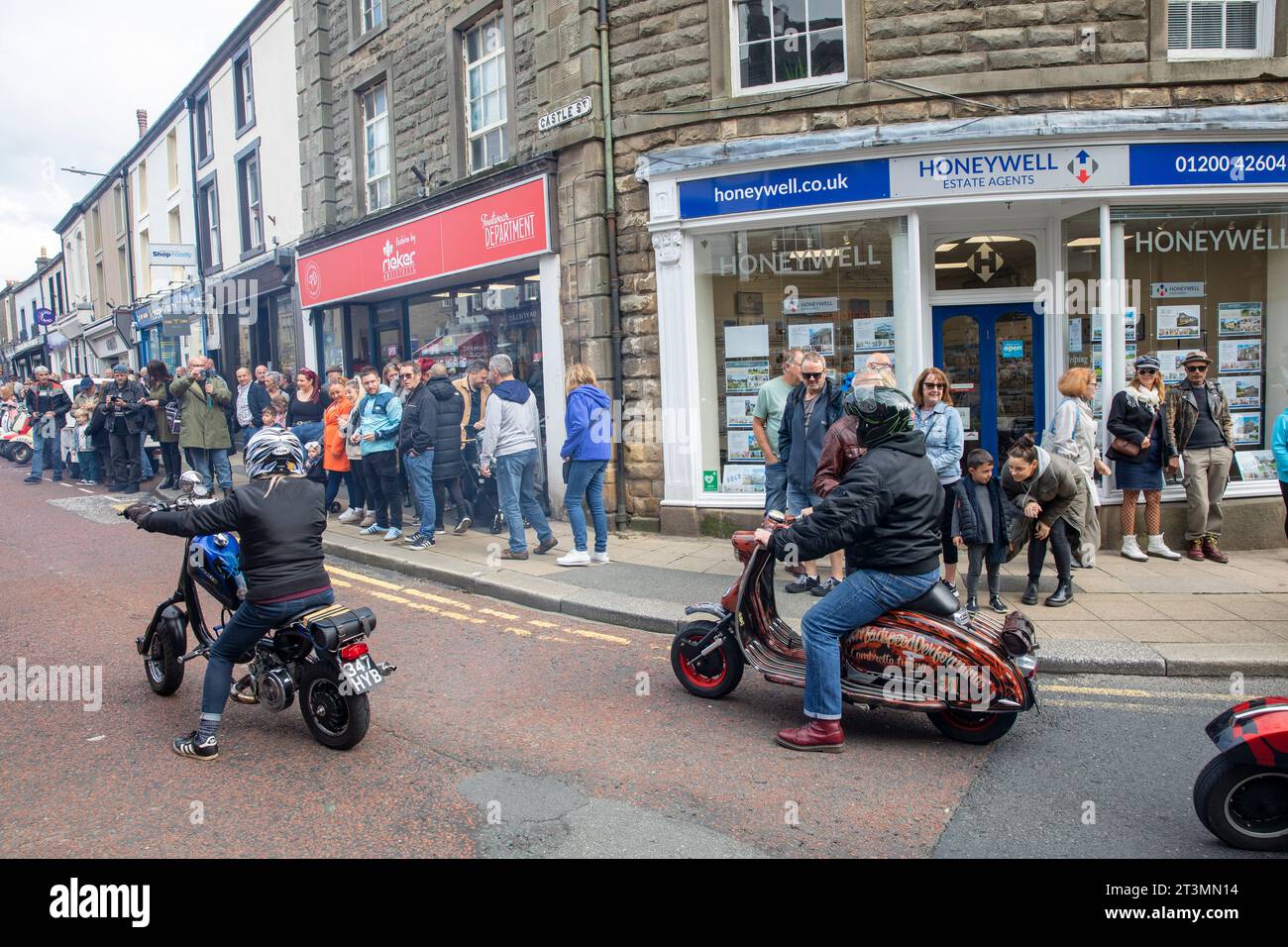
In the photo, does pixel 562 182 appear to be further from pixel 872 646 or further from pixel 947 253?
pixel 872 646

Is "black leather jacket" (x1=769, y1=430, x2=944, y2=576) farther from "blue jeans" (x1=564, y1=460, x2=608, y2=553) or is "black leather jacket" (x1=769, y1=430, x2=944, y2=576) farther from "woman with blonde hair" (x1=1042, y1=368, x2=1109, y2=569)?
"blue jeans" (x1=564, y1=460, x2=608, y2=553)

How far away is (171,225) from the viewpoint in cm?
→ 2478

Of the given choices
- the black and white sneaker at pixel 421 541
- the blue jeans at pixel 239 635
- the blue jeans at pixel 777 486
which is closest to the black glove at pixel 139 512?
the blue jeans at pixel 239 635

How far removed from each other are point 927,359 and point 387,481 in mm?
6025

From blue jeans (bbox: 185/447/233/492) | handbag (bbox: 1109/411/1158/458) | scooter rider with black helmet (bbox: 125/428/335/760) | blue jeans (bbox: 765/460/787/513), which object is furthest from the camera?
blue jeans (bbox: 185/447/233/492)

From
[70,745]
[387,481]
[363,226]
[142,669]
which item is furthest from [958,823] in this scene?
[363,226]

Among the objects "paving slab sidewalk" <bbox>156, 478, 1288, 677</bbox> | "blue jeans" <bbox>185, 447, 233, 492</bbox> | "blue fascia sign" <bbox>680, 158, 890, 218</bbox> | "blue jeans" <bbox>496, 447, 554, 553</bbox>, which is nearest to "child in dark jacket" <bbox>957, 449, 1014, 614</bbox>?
"paving slab sidewalk" <bbox>156, 478, 1288, 677</bbox>

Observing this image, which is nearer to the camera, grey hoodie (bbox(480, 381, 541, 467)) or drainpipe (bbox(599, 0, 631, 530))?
grey hoodie (bbox(480, 381, 541, 467))

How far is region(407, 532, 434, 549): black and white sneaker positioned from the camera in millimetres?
9852

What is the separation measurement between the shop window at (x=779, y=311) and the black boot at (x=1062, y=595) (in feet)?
9.80

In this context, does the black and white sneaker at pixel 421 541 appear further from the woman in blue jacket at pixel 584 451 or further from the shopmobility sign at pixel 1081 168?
the shopmobility sign at pixel 1081 168

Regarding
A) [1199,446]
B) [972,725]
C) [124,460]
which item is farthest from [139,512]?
[124,460]

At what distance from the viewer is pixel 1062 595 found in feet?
24.1

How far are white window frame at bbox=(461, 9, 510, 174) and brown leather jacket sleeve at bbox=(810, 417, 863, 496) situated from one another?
8107 millimetres
